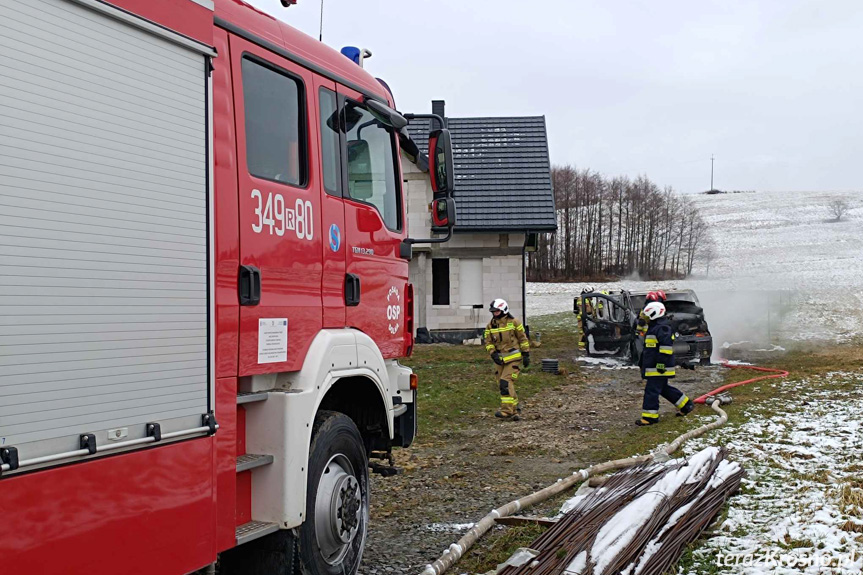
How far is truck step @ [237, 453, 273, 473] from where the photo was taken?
3629mm

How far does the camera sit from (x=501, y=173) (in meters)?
26.0

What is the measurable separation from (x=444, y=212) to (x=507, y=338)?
678 cm

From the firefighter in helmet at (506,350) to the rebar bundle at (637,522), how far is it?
4862 millimetres

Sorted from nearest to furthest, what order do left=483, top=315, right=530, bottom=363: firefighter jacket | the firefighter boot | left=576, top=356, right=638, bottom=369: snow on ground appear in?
1. the firefighter boot
2. left=483, top=315, right=530, bottom=363: firefighter jacket
3. left=576, top=356, right=638, bottom=369: snow on ground

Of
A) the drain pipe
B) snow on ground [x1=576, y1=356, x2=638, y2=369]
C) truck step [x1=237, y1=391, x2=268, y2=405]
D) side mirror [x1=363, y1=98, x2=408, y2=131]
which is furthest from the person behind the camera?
snow on ground [x1=576, y1=356, x2=638, y2=369]

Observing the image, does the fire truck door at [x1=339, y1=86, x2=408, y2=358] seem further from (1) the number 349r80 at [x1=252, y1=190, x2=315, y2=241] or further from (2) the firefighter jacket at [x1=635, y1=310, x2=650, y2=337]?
(2) the firefighter jacket at [x1=635, y1=310, x2=650, y2=337]

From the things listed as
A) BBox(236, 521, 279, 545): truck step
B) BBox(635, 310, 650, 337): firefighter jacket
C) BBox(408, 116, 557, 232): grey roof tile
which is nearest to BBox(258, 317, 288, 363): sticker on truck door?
BBox(236, 521, 279, 545): truck step

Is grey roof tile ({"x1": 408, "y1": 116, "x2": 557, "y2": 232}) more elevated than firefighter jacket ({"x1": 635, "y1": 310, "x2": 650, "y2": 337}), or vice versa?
grey roof tile ({"x1": 408, "y1": 116, "x2": 557, "y2": 232})

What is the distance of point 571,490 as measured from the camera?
6.99m

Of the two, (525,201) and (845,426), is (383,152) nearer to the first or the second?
(845,426)

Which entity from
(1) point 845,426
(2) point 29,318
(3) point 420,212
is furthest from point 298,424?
(3) point 420,212

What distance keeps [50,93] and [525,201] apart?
22.7m

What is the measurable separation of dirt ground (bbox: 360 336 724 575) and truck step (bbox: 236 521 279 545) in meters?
1.51

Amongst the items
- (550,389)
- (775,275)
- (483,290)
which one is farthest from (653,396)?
(775,275)
